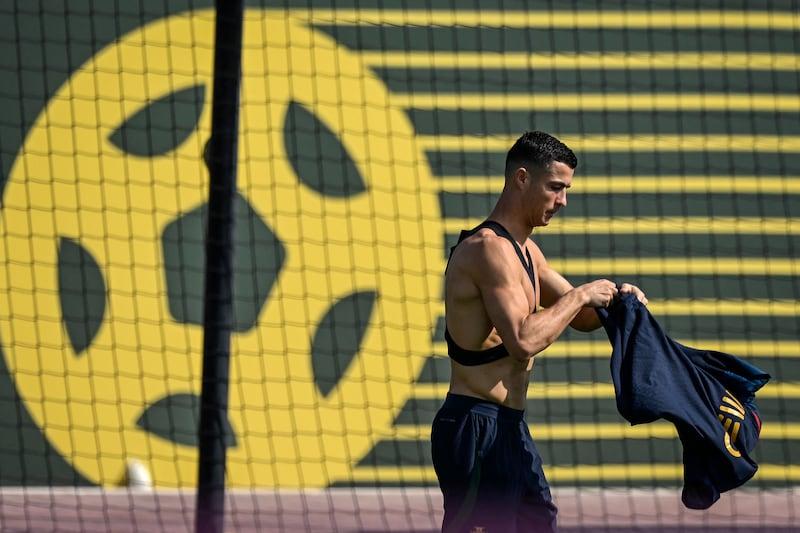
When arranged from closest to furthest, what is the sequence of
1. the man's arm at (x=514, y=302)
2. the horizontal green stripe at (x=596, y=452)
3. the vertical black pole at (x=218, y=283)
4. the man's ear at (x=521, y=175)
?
the man's arm at (x=514, y=302) < the man's ear at (x=521, y=175) < the vertical black pole at (x=218, y=283) < the horizontal green stripe at (x=596, y=452)

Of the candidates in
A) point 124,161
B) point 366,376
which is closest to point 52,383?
point 124,161

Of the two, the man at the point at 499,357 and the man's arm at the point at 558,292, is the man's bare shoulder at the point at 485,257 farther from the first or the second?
the man's arm at the point at 558,292

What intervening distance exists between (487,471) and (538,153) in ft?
3.16

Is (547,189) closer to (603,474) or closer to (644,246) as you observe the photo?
(644,246)

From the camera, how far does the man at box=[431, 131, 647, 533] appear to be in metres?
3.49

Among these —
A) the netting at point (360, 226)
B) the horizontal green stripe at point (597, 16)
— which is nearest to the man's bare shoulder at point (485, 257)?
the netting at point (360, 226)

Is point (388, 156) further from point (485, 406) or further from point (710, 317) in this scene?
point (485, 406)

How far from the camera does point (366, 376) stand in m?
6.61

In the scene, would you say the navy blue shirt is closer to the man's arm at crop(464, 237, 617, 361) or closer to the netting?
the man's arm at crop(464, 237, 617, 361)

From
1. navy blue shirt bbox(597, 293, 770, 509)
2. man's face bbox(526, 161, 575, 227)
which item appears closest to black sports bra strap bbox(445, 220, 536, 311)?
man's face bbox(526, 161, 575, 227)

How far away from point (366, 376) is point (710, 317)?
2.02 meters

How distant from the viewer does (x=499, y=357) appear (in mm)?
3588

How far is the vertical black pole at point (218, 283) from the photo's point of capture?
4.02 meters

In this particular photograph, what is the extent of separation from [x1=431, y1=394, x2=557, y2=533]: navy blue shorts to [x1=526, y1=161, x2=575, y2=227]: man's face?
61 centimetres
